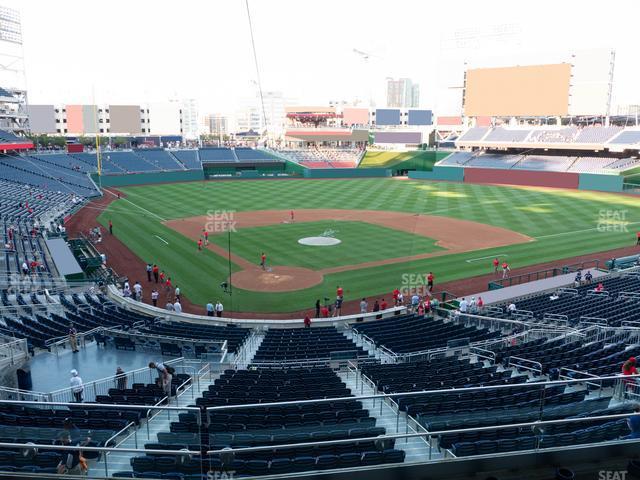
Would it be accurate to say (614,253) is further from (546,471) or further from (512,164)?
(512,164)

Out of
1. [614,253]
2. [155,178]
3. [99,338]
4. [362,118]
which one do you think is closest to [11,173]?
[155,178]

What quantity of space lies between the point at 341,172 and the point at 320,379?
69.9 metres

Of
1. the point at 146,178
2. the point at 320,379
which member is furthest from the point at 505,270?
the point at 146,178

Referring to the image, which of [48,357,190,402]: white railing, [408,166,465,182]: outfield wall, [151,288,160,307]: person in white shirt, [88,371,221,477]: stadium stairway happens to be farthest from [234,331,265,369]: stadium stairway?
[408,166,465,182]: outfield wall

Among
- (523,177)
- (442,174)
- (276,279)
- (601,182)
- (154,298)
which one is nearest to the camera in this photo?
(154,298)

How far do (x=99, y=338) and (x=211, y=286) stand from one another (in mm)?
10189

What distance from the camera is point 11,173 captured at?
53.8m

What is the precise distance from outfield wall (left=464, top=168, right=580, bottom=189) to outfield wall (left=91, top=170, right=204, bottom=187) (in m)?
39.7

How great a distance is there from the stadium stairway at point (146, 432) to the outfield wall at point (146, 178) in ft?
191

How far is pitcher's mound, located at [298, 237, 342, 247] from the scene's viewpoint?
35125 mm

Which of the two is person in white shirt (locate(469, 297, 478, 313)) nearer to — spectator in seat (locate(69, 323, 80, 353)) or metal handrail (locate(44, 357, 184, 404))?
metal handrail (locate(44, 357, 184, 404))

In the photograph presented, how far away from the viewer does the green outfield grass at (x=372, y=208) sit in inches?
1079

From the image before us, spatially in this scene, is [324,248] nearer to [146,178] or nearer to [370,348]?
[370,348]

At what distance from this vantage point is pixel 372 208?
4984 cm
